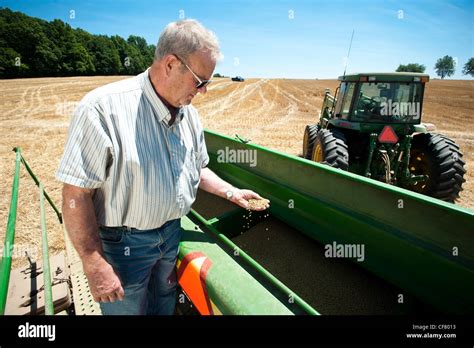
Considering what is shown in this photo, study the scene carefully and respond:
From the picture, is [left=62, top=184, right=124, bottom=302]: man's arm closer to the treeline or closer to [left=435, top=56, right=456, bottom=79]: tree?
the treeline

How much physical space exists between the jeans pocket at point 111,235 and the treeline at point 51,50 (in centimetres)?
3668

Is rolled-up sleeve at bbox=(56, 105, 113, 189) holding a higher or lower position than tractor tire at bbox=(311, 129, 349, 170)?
higher

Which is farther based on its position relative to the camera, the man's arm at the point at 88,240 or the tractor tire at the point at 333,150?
the tractor tire at the point at 333,150

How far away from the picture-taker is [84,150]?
1120 mm

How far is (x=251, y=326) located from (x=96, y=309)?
145 centimetres

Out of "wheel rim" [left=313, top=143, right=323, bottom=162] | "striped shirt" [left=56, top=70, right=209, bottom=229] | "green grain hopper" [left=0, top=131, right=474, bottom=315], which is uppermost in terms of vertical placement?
"striped shirt" [left=56, top=70, right=209, bottom=229]

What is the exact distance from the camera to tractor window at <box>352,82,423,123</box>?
437 cm

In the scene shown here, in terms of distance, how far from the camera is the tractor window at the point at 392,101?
14.3 feet

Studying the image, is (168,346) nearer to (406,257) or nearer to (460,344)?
(460,344)

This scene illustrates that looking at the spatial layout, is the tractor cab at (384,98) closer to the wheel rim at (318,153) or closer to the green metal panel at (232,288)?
the wheel rim at (318,153)

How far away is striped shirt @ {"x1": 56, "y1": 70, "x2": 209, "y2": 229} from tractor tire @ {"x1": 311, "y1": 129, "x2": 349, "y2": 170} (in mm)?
2823

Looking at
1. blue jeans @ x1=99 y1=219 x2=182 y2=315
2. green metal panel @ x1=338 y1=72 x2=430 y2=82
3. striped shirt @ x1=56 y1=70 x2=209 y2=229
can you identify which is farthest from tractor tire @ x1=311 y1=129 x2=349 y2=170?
striped shirt @ x1=56 y1=70 x2=209 y2=229

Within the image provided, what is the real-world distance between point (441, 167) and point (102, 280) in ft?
14.3

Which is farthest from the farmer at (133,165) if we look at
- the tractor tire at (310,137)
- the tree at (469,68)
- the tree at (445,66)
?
the tree at (445,66)
